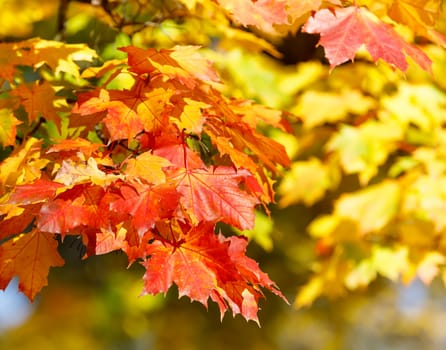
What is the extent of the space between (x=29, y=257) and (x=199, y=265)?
46cm

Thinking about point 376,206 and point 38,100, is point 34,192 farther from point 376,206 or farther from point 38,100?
point 376,206

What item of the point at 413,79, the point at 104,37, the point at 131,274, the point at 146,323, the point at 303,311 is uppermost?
the point at 104,37

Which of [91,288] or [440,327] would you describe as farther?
[440,327]

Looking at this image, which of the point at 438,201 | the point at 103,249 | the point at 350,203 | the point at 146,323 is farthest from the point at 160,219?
the point at 146,323

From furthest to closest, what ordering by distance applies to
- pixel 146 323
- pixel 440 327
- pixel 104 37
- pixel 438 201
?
pixel 440 327 < pixel 146 323 < pixel 438 201 < pixel 104 37

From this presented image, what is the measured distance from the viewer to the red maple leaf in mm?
1828

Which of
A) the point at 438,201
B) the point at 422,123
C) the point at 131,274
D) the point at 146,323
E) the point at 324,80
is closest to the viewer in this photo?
the point at 438,201

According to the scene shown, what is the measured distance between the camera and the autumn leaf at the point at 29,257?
2.02 metres

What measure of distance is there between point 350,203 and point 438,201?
54 centimetres

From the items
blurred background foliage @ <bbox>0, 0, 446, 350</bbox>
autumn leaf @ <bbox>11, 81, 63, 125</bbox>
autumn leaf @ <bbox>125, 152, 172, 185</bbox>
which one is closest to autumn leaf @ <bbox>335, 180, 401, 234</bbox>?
blurred background foliage @ <bbox>0, 0, 446, 350</bbox>

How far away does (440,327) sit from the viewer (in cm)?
952

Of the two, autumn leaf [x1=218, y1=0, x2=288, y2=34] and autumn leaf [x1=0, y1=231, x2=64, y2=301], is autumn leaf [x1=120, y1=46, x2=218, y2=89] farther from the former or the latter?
autumn leaf [x1=0, y1=231, x2=64, y2=301]

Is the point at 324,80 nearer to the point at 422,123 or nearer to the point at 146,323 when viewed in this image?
the point at 422,123

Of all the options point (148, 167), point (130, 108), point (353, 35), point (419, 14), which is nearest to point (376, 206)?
point (419, 14)
